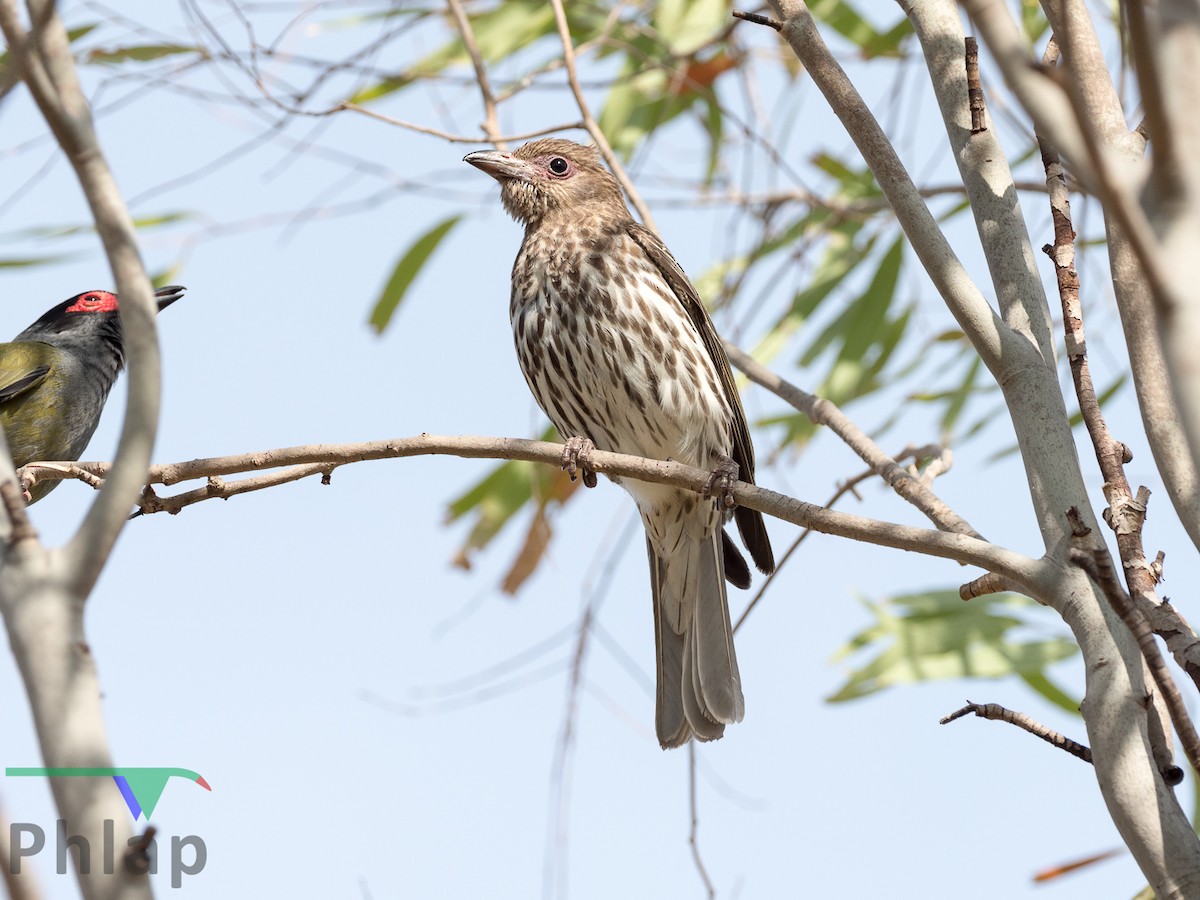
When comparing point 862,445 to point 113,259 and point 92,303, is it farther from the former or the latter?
point 92,303

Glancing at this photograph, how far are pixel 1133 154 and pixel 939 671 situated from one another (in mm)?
2328

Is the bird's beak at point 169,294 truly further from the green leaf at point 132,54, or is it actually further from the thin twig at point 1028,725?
the thin twig at point 1028,725

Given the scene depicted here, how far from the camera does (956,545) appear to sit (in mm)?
1880

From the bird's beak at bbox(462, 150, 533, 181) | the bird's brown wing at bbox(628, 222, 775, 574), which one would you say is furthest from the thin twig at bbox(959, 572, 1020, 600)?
the bird's beak at bbox(462, 150, 533, 181)

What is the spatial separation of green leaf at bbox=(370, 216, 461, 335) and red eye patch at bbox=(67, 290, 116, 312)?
3.88 ft

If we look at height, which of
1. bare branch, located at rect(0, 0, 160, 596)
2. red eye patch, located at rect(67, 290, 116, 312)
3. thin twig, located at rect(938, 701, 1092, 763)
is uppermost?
red eye patch, located at rect(67, 290, 116, 312)

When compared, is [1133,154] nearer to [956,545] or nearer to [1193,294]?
[956,545]

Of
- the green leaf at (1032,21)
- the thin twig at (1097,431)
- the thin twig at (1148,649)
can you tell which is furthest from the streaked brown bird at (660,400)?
the thin twig at (1148,649)

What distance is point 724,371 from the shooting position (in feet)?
13.5

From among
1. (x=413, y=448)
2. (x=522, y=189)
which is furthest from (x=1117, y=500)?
(x=522, y=189)

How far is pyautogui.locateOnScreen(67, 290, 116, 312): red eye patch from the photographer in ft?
17.6

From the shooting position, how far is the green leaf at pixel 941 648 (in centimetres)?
401

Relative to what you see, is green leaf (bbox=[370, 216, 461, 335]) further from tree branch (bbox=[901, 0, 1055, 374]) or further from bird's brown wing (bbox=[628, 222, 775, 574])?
tree branch (bbox=[901, 0, 1055, 374])

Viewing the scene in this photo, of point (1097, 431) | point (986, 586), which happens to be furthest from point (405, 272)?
point (1097, 431)
